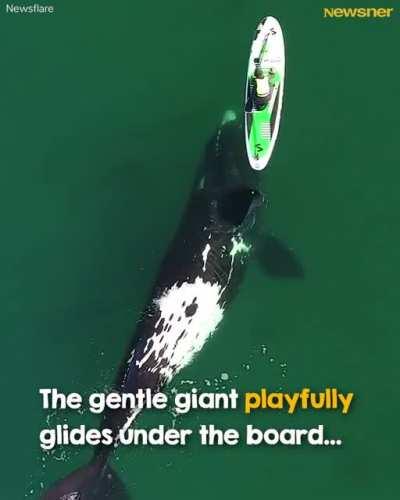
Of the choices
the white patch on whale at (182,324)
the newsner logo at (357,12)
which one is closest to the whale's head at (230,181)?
the white patch on whale at (182,324)

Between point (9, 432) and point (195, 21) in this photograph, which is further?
point (9, 432)

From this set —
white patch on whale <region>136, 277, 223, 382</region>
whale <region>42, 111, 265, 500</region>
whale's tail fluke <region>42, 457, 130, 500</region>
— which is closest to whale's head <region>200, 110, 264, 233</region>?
whale <region>42, 111, 265, 500</region>

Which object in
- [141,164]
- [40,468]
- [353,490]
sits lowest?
[353,490]

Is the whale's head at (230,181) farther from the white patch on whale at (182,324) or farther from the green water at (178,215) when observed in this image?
the white patch on whale at (182,324)

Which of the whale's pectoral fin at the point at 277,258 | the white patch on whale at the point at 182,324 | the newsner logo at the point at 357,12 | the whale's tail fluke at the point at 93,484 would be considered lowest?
the whale's tail fluke at the point at 93,484

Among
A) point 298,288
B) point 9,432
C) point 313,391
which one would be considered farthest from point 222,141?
point 9,432

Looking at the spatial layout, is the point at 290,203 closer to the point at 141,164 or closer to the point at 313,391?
the point at 141,164
